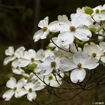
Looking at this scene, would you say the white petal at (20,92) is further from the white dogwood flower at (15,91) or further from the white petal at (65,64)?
the white petal at (65,64)

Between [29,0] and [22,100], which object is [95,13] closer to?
[22,100]

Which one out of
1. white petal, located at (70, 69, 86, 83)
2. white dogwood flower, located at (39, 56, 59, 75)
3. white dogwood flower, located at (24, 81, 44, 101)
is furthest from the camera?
white dogwood flower, located at (24, 81, 44, 101)

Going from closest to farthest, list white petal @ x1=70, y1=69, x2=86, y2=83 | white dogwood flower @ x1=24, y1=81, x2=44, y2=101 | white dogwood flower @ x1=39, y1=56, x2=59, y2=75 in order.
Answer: white petal @ x1=70, y1=69, x2=86, y2=83, white dogwood flower @ x1=39, y1=56, x2=59, y2=75, white dogwood flower @ x1=24, y1=81, x2=44, y2=101

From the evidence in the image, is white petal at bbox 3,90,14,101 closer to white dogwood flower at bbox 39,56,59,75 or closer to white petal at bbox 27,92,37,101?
white petal at bbox 27,92,37,101

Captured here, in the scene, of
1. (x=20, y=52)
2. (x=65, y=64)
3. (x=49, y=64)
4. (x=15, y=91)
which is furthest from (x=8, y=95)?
(x=65, y=64)

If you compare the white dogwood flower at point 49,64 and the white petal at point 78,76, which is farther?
the white dogwood flower at point 49,64

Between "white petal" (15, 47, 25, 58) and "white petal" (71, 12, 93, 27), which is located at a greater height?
"white petal" (15, 47, 25, 58)

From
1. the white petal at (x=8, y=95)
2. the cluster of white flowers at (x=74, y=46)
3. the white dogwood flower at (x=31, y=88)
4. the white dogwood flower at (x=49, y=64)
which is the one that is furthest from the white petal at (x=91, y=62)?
the white petal at (x=8, y=95)

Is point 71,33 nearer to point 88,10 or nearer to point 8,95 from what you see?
point 88,10

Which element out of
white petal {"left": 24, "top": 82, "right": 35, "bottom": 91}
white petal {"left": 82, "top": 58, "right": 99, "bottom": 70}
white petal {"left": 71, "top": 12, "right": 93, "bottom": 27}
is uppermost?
white petal {"left": 71, "top": 12, "right": 93, "bottom": 27}

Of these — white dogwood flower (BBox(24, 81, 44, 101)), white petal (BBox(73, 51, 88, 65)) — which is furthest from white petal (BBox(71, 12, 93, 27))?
white dogwood flower (BBox(24, 81, 44, 101))

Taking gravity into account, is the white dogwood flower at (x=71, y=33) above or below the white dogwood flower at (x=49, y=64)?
above

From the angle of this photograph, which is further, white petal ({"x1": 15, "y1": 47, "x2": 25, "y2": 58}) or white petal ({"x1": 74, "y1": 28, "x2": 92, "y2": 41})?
white petal ({"x1": 15, "y1": 47, "x2": 25, "y2": 58})
